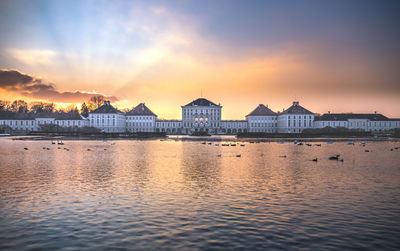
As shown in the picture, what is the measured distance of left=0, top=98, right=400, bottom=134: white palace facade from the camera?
154m

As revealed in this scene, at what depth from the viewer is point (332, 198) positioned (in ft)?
46.6

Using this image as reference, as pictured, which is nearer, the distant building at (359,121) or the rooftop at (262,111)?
the distant building at (359,121)

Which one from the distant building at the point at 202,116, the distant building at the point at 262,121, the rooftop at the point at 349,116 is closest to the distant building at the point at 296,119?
the rooftop at the point at 349,116

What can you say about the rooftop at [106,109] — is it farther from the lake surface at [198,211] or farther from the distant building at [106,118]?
the lake surface at [198,211]

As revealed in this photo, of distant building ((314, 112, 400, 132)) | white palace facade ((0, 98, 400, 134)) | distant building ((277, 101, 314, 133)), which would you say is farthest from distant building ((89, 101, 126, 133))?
distant building ((314, 112, 400, 132))

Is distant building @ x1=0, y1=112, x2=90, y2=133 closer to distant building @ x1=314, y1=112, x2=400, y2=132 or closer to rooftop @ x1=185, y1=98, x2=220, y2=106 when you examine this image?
rooftop @ x1=185, y1=98, x2=220, y2=106

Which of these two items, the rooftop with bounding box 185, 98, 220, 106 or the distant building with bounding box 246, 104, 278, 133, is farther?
the rooftop with bounding box 185, 98, 220, 106

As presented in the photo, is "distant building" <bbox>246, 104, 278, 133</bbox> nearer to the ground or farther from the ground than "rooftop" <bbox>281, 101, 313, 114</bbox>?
nearer to the ground

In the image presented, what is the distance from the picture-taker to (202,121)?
16512cm

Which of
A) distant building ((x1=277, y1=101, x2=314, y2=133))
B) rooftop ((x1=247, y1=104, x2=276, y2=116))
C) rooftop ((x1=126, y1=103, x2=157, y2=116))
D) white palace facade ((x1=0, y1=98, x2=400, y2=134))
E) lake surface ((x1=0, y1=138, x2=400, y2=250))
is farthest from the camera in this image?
rooftop ((x1=247, y1=104, x2=276, y2=116))

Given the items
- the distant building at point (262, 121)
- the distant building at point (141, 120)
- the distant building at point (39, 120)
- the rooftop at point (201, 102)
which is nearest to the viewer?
the distant building at point (39, 120)

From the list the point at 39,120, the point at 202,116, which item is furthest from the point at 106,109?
the point at 202,116

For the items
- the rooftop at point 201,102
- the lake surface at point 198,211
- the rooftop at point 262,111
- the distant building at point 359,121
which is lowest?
the lake surface at point 198,211

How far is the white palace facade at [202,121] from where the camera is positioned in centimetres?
15375
